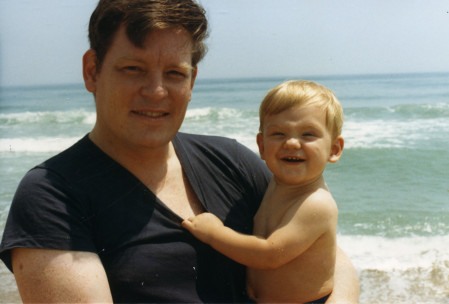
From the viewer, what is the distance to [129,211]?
68.9 inches

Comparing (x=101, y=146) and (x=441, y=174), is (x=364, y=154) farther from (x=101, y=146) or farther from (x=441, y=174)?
(x=101, y=146)

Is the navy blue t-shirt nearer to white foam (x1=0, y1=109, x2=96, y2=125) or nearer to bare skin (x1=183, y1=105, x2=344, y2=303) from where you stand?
bare skin (x1=183, y1=105, x2=344, y2=303)

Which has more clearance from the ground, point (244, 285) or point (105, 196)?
point (105, 196)

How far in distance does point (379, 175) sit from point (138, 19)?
29.6 feet

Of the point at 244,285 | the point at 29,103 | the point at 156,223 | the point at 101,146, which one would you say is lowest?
the point at 29,103

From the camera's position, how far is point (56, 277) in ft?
5.04

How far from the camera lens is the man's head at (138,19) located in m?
1.76

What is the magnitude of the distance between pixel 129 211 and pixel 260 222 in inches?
24.9

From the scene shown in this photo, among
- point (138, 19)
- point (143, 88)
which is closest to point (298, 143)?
point (143, 88)

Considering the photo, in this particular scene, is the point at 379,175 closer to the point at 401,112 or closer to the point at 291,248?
the point at 291,248

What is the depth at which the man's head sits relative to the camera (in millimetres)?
1765

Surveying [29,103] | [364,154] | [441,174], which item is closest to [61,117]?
[29,103]

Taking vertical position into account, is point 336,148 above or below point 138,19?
below

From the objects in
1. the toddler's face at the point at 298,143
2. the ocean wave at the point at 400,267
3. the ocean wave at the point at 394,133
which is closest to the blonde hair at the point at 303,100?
the toddler's face at the point at 298,143
